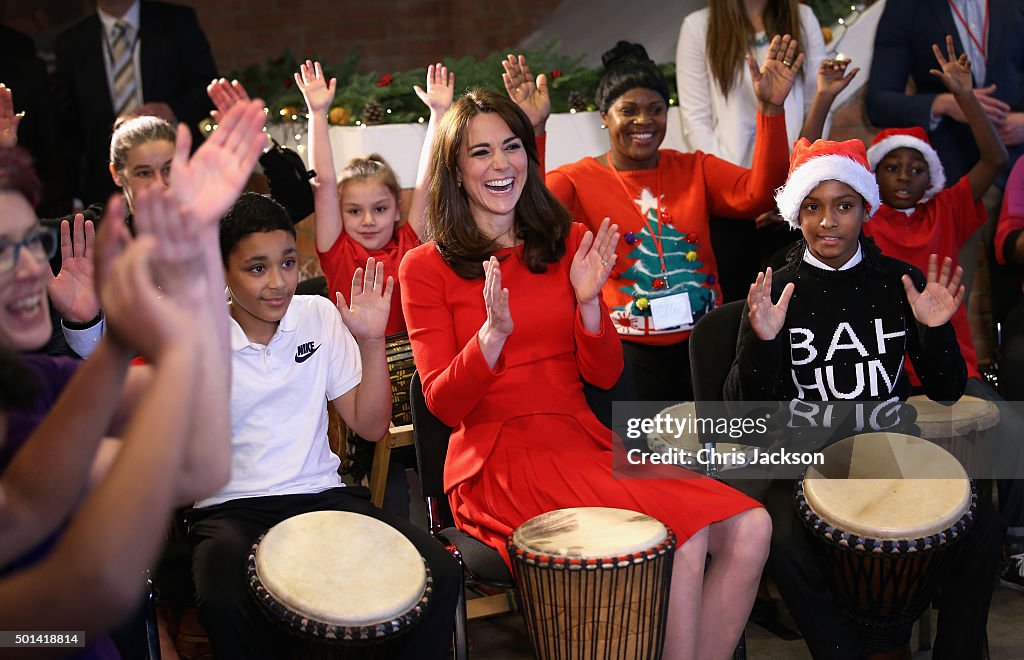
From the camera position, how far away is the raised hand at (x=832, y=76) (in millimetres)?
3797

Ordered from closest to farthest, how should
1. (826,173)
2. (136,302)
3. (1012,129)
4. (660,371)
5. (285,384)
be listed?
(136,302) → (285,384) → (826,173) → (660,371) → (1012,129)

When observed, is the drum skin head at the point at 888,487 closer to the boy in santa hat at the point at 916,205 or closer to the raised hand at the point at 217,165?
the boy in santa hat at the point at 916,205

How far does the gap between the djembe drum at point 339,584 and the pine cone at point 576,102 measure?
2563 millimetres

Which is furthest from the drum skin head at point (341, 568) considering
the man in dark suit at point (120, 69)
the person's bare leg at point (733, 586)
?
the man in dark suit at point (120, 69)

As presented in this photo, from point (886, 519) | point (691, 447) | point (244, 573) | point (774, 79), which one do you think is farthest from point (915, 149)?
point (244, 573)

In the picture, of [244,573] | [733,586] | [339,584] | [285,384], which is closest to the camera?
[339,584]

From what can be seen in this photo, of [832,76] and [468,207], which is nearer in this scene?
[468,207]

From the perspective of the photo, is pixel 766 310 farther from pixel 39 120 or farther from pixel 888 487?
pixel 39 120

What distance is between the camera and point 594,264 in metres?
2.75

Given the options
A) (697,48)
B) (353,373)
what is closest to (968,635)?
(353,373)

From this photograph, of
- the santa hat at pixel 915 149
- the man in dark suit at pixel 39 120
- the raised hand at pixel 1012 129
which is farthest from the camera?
the man in dark suit at pixel 39 120

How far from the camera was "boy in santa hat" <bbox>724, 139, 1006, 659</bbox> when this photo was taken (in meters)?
2.62

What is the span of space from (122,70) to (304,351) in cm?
238

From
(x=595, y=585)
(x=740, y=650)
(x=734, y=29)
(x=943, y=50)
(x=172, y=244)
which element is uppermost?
(x=734, y=29)
